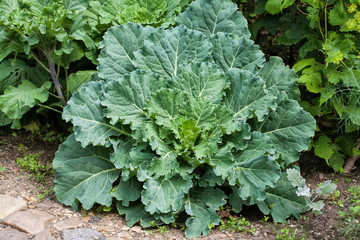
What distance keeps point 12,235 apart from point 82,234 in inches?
19.6

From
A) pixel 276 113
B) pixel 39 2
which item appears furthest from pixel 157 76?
pixel 39 2

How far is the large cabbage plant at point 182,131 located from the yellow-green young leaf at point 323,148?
Answer: 1.64ft

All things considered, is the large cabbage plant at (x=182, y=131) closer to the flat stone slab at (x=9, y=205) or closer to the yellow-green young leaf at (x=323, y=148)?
the flat stone slab at (x=9, y=205)

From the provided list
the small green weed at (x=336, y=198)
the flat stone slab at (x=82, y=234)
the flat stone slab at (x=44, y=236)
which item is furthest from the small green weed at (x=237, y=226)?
the flat stone slab at (x=44, y=236)

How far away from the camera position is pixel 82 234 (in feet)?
10.7

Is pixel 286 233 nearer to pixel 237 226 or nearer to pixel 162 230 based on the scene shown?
pixel 237 226

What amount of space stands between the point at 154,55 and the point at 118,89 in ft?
1.59

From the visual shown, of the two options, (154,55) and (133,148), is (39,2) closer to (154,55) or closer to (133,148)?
(154,55)

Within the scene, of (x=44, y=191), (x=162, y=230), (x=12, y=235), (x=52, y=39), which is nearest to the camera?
(x=12, y=235)

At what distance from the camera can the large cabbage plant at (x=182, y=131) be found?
138 inches

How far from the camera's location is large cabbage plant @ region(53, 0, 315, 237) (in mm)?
3496

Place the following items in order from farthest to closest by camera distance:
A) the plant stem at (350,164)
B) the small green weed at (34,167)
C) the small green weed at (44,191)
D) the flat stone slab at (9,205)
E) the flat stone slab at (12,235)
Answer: the plant stem at (350,164), the small green weed at (34,167), the small green weed at (44,191), the flat stone slab at (9,205), the flat stone slab at (12,235)

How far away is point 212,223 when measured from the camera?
3.49 metres

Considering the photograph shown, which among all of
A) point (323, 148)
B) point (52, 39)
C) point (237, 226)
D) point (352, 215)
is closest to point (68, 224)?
point (237, 226)
